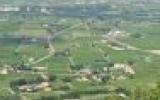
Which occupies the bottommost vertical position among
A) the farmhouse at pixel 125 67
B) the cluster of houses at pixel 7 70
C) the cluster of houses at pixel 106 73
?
the farmhouse at pixel 125 67

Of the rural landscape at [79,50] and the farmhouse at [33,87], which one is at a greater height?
Answer: the farmhouse at [33,87]

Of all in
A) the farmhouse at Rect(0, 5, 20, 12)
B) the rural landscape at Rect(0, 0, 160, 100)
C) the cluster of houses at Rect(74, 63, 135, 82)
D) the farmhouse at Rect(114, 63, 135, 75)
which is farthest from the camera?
the farmhouse at Rect(0, 5, 20, 12)

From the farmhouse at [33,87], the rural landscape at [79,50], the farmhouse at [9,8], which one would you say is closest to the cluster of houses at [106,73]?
the rural landscape at [79,50]

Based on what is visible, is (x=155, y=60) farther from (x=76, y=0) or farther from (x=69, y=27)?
(x=76, y=0)

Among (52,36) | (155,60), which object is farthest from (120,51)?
(52,36)

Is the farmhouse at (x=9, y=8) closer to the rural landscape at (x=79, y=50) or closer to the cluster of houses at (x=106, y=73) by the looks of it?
the rural landscape at (x=79, y=50)

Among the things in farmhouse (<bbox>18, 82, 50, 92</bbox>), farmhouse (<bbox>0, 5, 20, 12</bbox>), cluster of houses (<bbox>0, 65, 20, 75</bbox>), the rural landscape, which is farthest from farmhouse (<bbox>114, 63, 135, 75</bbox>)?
farmhouse (<bbox>0, 5, 20, 12</bbox>)

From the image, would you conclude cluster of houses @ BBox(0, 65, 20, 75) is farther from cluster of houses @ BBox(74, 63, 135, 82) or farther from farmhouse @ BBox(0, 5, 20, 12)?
farmhouse @ BBox(0, 5, 20, 12)

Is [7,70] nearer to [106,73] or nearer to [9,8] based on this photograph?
[106,73]

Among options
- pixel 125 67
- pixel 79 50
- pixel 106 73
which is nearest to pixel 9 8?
pixel 79 50
